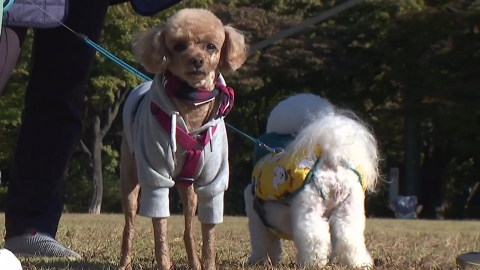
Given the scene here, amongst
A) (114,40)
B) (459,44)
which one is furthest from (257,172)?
(114,40)

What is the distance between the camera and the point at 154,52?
10.6 ft

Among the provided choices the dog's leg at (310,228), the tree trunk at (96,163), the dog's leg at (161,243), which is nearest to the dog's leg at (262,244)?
the dog's leg at (310,228)

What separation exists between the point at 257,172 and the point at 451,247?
184 cm

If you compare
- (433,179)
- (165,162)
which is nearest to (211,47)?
(165,162)

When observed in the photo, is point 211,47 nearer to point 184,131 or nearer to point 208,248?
point 184,131

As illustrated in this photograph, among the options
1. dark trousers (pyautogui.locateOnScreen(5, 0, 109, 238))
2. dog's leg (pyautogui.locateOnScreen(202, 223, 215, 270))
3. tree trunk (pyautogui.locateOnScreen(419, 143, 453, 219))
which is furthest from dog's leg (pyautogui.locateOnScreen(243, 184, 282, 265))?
tree trunk (pyautogui.locateOnScreen(419, 143, 453, 219))

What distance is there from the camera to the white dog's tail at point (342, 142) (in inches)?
147

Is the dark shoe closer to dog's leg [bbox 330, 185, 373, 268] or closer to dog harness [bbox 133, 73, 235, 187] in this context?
dog harness [bbox 133, 73, 235, 187]

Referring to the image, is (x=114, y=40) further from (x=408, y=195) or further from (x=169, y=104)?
(x=169, y=104)

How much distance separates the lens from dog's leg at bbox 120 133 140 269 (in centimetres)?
353

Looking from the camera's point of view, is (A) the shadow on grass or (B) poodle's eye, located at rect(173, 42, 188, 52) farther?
(A) the shadow on grass

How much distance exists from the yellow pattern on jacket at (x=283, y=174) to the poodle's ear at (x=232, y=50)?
633 mm

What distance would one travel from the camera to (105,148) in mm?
24422

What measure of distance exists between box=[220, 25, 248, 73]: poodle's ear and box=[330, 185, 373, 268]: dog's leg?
0.85 meters
